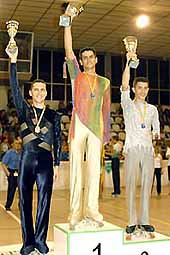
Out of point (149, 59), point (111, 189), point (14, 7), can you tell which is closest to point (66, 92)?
point (149, 59)

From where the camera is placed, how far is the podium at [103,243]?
145 inches

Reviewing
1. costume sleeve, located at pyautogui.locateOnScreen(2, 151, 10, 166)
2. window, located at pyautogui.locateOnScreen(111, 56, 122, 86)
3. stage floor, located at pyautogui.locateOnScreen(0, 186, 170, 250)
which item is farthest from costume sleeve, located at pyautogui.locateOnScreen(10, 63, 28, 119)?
window, located at pyautogui.locateOnScreen(111, 56, 122, 86)

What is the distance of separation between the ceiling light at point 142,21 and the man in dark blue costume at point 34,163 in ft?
25.6

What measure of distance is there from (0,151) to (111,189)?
10.7 ft

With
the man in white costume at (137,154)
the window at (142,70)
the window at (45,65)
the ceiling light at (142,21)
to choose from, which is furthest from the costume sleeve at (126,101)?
the window at (142,70)

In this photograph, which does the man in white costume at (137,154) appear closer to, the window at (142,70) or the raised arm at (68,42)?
the raised arm at (68,42)

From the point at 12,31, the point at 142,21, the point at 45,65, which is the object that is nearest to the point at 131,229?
the point at 12,31

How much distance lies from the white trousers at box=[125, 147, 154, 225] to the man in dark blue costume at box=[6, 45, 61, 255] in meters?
0.70

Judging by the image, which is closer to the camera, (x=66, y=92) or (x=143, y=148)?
(x=143, y=148)

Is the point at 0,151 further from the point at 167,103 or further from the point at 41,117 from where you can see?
the point at 41,117

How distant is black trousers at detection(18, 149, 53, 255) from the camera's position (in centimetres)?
386

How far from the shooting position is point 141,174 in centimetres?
412

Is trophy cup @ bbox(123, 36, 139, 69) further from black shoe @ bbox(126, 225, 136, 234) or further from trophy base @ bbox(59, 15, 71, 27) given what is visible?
black shoe @ bbox(126, 225, 136, 234)

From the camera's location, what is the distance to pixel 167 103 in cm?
1767
